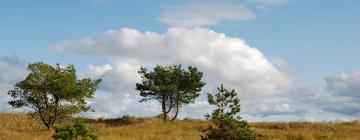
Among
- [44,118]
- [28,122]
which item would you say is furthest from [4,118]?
[44,118]

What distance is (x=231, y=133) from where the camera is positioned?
21.3 metres

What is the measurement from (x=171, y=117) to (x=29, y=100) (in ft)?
74.7

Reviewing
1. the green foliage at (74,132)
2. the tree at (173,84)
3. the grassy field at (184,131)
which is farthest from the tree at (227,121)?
the tree at (173,84)

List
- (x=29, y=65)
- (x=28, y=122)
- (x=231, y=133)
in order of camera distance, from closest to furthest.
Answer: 1. (x=231, y=133)
2. (x=29, y=65)
3. (x=28, y=122)

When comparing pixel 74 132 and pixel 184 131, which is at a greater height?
pixel 74 132

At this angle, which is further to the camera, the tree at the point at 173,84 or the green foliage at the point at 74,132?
→ the tree at the point at 173,84

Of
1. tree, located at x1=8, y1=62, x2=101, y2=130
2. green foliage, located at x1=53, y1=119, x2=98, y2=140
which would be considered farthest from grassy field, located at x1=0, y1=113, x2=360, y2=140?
green foliage, located at x1=53, y1=119, x2=98, y2=140

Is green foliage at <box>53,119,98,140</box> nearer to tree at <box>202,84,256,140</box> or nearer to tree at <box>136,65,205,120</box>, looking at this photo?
tree at <box>202,84,256,140</box>

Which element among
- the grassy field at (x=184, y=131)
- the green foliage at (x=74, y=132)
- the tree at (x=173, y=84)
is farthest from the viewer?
the tree at (x=173, y=84)

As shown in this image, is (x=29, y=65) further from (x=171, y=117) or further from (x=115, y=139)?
(x=171, y=117)

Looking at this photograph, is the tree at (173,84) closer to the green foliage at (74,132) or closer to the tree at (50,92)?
the tree at (50,92)

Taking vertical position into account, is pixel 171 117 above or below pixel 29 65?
below

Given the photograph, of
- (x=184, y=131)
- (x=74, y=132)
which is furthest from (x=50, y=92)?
(x=74, y=132)

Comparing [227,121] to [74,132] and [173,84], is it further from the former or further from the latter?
[173,84]
